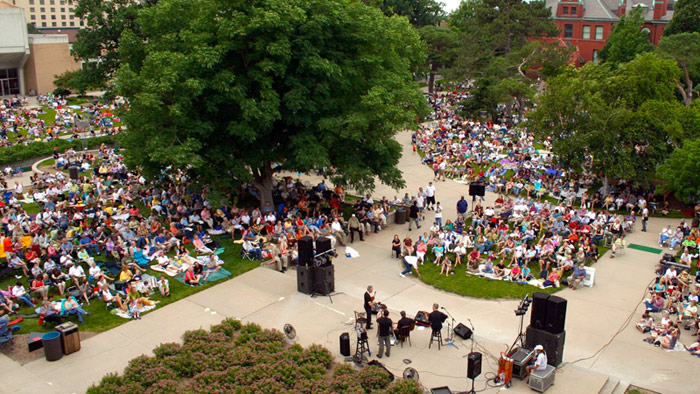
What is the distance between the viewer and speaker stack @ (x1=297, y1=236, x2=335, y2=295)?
18641 millimetres

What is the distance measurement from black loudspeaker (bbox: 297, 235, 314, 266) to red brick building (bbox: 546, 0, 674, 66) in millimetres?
70536

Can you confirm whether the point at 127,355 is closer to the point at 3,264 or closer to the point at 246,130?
the point at 3,264

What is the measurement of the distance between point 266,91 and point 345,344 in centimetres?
1180

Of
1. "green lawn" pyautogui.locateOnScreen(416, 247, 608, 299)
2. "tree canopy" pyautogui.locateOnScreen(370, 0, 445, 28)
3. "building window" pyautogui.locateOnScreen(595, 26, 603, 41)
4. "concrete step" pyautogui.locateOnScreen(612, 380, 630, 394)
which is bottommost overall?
"concrete step" pyautogui.locateOnScreen(612, 380, 630, 394)

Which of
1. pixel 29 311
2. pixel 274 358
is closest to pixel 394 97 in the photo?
pixel 274 358

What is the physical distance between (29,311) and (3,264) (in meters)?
3.46

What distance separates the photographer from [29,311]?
17328 mm

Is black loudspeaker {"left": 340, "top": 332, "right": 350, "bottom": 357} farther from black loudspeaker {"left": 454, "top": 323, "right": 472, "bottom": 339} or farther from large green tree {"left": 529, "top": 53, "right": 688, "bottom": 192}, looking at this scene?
large green tree {"left": 529, "top": 53, "right": 688, "bottom": 192}

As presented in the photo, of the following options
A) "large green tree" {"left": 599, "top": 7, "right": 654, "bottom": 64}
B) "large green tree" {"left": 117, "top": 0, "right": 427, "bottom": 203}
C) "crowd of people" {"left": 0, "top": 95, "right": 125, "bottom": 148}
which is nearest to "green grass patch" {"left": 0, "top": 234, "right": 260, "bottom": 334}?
"large green tree" {"left": 117, "top": 0, "right": 427, "bottom": 203}

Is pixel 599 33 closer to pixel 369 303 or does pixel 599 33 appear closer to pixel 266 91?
pixel 266 91

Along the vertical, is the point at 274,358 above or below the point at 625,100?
below

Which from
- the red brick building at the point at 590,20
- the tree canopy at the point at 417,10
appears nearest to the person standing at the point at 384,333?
the tree canopy at the point at 417,10

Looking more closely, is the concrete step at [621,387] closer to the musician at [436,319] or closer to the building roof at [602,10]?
the musician at [436,319]

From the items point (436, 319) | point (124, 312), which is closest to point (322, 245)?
point (436, 319)
